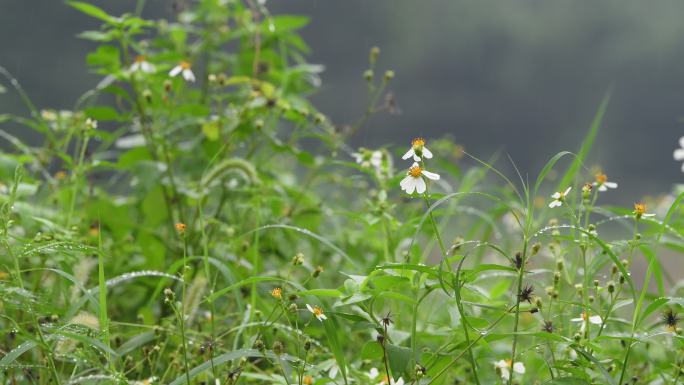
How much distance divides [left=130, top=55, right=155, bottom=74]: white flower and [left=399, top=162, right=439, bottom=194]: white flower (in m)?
1.19

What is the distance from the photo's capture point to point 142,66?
2.20 meters

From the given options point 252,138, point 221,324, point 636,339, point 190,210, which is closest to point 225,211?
point 190,210

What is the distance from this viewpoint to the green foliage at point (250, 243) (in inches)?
54.4

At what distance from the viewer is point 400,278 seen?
3.82 feet

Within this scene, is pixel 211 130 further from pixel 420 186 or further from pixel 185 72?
pixel 420 186

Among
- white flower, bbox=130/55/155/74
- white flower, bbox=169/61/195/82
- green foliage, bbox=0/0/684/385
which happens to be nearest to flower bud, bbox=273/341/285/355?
green foliage, bbox=0/0/684/385

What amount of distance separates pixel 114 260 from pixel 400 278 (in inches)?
56.4

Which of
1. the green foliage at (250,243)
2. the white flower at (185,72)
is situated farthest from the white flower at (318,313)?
the white flower at (185,72)

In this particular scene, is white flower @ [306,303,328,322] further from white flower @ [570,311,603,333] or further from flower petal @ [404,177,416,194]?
white flower @ [570,311,603,333]

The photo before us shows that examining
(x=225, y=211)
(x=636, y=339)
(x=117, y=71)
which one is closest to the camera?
(x=636, y=339)

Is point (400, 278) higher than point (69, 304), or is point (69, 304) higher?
point (400, 278)

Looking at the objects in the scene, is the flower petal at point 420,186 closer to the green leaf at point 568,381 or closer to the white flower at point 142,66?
the green leaf at point 568,381

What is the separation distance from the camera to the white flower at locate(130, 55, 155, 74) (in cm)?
219

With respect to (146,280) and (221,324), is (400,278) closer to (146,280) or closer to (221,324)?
(221,324)
